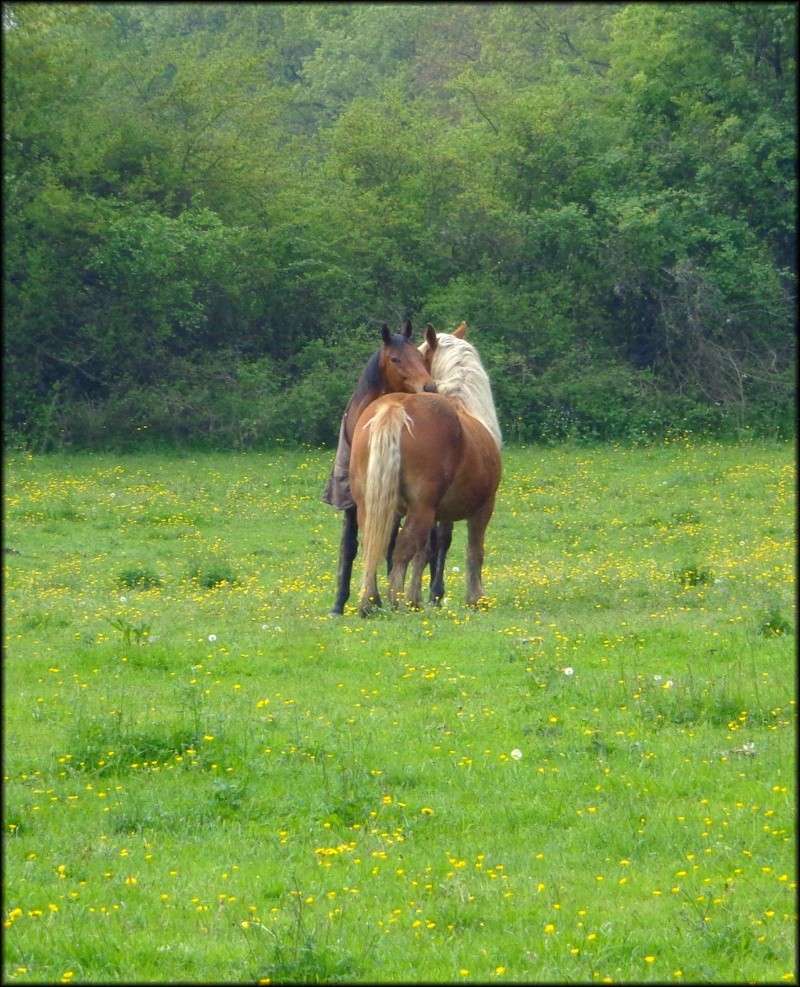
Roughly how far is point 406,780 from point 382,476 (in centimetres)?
417

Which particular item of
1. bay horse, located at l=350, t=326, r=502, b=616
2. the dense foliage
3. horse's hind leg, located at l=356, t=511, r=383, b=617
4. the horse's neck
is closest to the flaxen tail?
bay horse, located at l=350, t=326, r=502, b=616

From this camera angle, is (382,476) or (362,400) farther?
(362,400)

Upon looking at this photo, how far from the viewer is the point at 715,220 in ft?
92.3

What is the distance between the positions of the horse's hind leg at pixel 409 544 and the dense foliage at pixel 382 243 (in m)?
15.2

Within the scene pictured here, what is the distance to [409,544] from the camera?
37.7ft

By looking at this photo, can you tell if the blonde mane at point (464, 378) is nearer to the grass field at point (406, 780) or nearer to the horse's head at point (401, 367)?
the horse's head at point (401, 367)

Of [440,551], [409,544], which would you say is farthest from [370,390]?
[440,551]

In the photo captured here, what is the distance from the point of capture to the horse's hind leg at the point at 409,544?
11438mm

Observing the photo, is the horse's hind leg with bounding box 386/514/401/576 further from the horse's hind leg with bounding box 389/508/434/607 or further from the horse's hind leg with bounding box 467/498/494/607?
the horse's hind leg with bounding box 467/498/494/607

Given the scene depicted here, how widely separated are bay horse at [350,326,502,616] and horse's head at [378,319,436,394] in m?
0.40

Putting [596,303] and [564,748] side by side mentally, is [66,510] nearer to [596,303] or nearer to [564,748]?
[564,748]

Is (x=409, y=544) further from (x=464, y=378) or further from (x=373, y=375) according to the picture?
(x=464, y=378)

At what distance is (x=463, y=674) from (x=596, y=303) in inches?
876

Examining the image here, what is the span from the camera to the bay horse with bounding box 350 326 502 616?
11.0m
